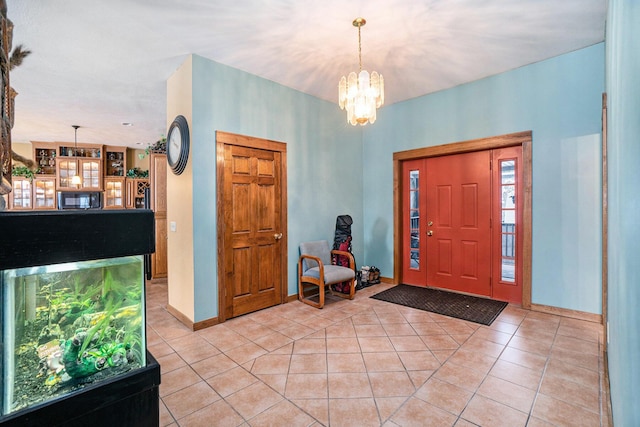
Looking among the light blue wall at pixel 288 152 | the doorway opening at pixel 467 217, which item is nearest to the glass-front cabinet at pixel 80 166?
the light blue wall at pixel 288 152

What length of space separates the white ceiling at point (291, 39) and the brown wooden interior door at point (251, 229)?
1.08 m

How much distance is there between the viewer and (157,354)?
102 inches

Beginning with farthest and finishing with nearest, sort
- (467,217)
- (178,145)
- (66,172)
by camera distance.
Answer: (66,172) < (467,217) < (178,145)

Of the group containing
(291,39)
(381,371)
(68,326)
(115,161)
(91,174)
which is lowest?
(381,371)

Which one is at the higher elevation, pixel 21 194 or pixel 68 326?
pixel 21 194

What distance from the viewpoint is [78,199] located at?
6.83 meters

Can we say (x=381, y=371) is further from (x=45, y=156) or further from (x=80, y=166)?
(x=45, y=156)

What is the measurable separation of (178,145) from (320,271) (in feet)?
7.14

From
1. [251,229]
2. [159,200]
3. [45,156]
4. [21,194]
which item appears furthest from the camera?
[45,156]

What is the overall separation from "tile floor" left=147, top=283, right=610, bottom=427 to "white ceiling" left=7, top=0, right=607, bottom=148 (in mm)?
2883

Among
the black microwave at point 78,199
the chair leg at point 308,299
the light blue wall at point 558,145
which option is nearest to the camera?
the light blue wall at point 558,145

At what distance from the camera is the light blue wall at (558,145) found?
313cm

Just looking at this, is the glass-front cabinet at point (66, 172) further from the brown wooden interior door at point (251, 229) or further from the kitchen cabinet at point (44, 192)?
the brown wooden interior door at point (251, 229)

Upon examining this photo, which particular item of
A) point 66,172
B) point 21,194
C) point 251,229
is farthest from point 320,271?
point 21,194
